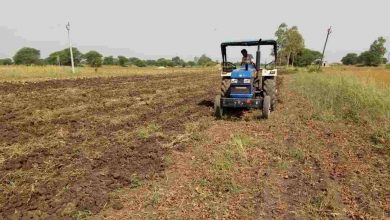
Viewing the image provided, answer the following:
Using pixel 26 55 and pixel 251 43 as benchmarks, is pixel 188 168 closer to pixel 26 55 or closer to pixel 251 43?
pixel 251 43

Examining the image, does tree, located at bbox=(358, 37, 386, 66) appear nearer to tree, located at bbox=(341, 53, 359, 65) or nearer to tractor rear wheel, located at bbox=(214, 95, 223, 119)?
tree, located at bbox=(341, 53, 359, 65)

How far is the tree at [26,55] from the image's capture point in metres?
106

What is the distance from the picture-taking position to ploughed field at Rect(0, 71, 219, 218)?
15.4ft

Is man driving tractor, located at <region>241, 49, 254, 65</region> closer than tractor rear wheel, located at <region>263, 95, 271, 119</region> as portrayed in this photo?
No

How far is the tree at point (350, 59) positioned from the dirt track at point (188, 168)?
372ft

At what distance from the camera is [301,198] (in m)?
4.73

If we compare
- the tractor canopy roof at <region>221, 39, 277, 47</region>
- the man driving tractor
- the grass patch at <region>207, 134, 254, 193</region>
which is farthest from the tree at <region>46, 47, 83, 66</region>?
the grass patch at <region>207, 134, 254, 193</region>

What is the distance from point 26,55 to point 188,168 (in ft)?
385

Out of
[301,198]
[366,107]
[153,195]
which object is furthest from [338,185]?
[366,107]

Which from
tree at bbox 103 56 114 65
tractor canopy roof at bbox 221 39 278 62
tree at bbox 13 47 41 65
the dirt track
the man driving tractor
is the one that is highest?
tree at bbox 13 47 41 65

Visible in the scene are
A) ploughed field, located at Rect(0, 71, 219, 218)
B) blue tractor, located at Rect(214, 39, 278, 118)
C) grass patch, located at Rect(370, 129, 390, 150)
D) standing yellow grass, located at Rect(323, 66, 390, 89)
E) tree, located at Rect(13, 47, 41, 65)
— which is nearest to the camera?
ploughed field, located at Rect(0, 71, 219, 218)

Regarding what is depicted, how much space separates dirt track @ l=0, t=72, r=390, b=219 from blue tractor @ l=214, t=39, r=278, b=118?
47 cm

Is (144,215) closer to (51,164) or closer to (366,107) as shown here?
(51,164)

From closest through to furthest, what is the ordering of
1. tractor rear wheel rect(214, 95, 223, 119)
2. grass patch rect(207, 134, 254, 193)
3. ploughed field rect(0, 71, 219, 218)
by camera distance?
1. ploughed field rect(0, 71, 219, 218)
2. grass patch rect(207, 134, 254, 193)
3. tractor rear wheel rect(214, 95, 223, 119)
